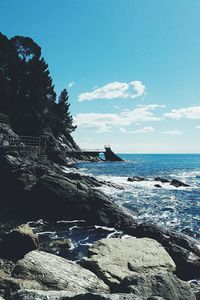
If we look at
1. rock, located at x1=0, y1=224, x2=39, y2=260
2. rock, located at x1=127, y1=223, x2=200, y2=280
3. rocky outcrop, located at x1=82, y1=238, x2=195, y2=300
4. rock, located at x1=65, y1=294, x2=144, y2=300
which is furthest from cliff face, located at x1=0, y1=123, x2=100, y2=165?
rock, located at x1=65, y1=294, x2=144, y2=300

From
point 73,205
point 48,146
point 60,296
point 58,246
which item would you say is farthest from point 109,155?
point 60,296

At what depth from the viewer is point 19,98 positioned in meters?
66.9

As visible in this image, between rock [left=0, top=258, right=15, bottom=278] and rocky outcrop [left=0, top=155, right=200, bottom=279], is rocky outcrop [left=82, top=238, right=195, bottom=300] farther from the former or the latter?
rock [left=0, top=258, right=15, bottom=278]

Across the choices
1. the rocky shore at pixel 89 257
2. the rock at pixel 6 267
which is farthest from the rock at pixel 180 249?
the rock at pixel 6 267

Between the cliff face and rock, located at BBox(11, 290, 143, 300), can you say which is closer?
rock, located at BBox(11, 290, 143, 300)

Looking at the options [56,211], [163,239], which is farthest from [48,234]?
[163,239]

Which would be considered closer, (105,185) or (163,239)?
(163,239)

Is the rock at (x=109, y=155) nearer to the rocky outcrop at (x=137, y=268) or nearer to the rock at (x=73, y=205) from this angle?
the rock at (x=73, y=205)

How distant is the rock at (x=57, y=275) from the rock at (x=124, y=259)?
657mm

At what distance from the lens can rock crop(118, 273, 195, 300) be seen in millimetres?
7376

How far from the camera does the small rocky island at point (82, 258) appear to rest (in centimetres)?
769

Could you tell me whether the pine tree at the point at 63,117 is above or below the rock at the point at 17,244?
above

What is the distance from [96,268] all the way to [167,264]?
2.91 meters

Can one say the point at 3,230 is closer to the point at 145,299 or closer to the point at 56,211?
the point at 56,211
